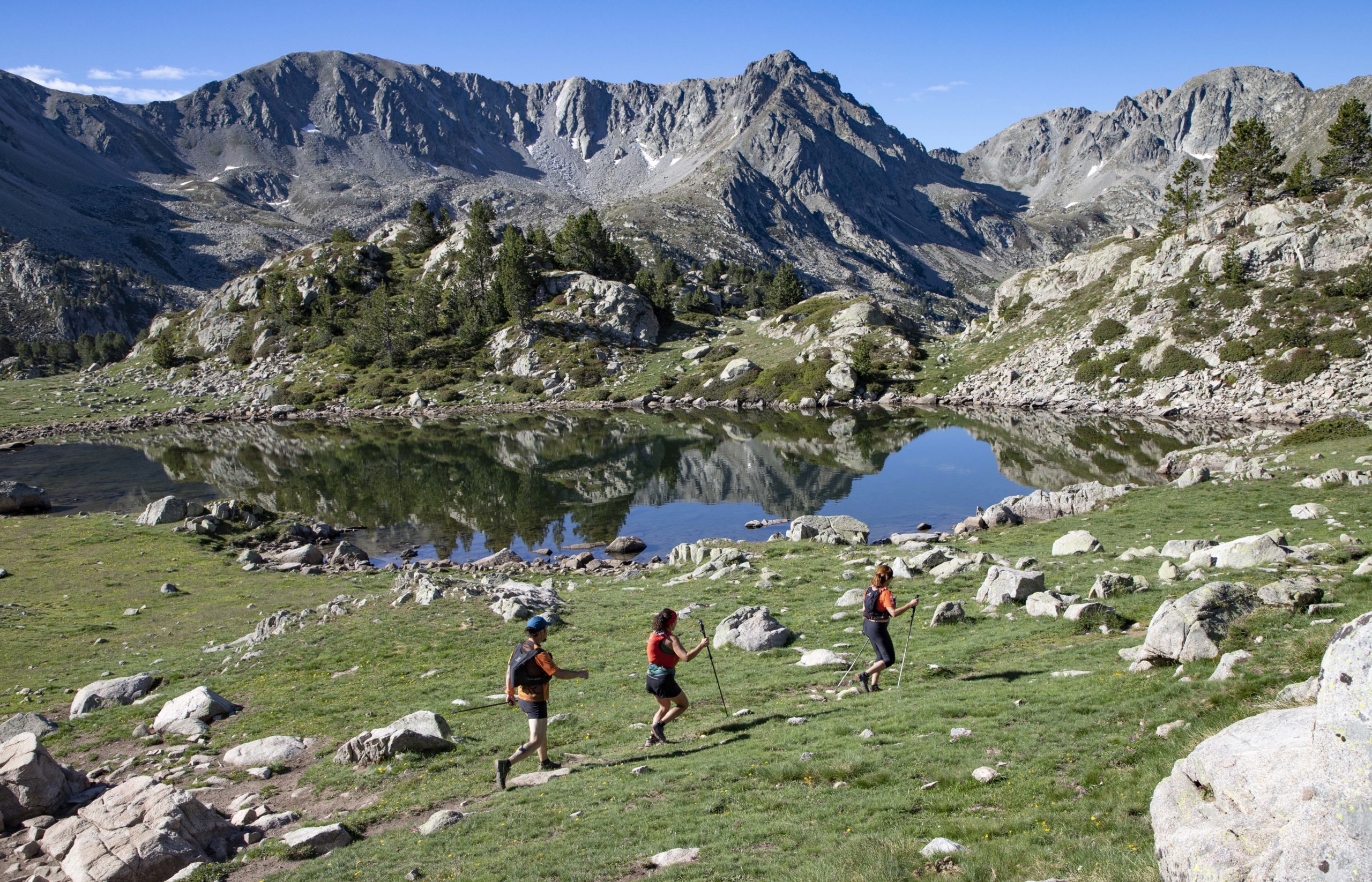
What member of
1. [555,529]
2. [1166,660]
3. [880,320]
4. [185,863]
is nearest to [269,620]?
[185,863]

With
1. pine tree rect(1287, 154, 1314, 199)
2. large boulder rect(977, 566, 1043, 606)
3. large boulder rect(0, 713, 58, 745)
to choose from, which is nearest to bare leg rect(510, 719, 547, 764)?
large boulder rect(0, 713, 58, 745)

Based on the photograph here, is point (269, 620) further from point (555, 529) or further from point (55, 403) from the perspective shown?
point (55, 403)

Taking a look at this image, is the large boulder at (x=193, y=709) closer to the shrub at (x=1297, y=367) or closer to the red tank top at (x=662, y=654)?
the red tank top at (x=662, y=654)

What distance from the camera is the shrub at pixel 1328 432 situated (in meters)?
43.5

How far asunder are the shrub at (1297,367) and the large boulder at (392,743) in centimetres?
8566

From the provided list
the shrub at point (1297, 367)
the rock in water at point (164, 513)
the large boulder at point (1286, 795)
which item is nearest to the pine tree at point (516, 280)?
the rock in water at point (164, 513)

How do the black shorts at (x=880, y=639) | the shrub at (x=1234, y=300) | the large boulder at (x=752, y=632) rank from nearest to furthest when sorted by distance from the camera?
the black shorts at (x=880, y=639)
the large boulder at (x=752, y=632)
the shrub at (x=1234, y=300)

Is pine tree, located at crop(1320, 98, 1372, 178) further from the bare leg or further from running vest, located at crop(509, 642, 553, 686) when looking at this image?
the bare leg

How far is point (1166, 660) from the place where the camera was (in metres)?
13.2

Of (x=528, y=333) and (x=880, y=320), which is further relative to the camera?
(x=528, y=333)

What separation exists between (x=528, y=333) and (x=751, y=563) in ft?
368

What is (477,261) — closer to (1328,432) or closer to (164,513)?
(164,513)

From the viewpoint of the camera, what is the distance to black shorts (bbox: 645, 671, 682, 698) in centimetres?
1442

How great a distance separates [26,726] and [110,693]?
2796 mm
